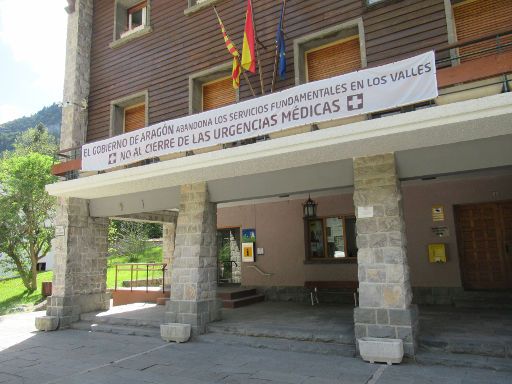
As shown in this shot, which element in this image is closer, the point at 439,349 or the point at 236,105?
the point at 439,349

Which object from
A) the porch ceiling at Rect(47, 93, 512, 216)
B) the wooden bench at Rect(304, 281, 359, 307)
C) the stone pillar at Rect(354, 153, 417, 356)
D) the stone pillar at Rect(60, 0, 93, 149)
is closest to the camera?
the porch ceiling at Rect(47, 93, 512, 216)

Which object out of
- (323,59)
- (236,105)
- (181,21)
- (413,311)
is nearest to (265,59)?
(323,59)

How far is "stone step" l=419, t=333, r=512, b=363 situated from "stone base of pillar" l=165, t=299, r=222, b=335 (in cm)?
401

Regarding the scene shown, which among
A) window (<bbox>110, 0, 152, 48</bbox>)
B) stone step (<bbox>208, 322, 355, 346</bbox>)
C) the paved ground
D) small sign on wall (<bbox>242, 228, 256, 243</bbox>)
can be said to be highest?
window (<bbox>110, 0, 152, 48</bbox>)

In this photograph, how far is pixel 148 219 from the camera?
12.2m

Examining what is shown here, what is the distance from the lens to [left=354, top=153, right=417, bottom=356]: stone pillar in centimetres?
571

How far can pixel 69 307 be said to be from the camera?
9.51 meters

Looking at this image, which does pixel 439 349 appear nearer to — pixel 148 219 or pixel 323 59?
pixel 323 59

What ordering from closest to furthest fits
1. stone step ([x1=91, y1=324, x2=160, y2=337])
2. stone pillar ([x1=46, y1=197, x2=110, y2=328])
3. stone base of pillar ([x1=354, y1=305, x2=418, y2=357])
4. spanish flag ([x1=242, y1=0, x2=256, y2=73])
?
stone base of pillar ([x1=354, y1=305, x2=418, y2=357]) → spanish flag ([x1=242, y1=0, x2=256, y2=73]) → stone step ([x1=91, y1=324, x2=160, y2=337]) → stone pillar ([x1=46, y1=197, x2=110, y2=328])

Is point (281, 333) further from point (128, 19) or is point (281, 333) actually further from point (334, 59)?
point (128, 19)

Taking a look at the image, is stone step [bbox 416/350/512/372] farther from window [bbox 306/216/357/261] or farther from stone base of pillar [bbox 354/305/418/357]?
window [bbox 306/216/357/261]

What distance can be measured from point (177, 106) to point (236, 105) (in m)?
3.07

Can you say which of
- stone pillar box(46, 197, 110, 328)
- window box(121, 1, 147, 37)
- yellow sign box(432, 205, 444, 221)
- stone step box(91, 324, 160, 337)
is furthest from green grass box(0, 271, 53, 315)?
Result: yellow sign box(432, 205, 444, 221)

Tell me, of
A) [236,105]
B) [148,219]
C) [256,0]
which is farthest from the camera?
[148,219]
